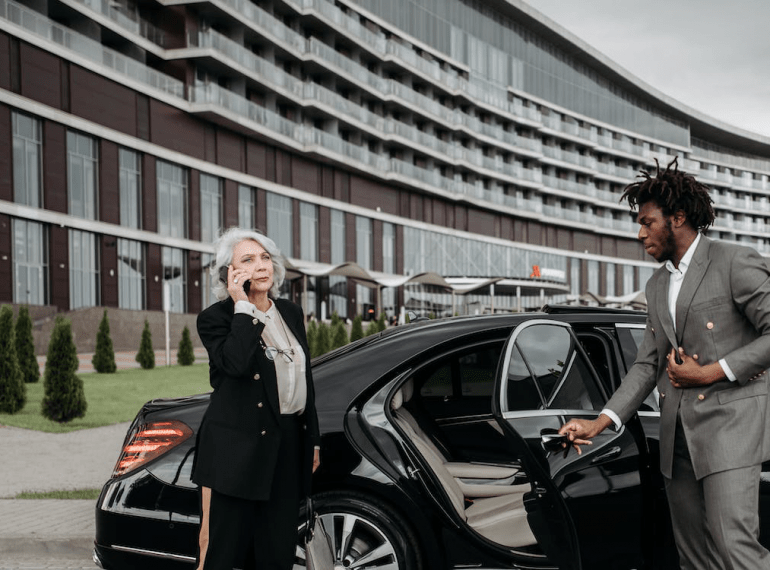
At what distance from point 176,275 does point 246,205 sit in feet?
21.0

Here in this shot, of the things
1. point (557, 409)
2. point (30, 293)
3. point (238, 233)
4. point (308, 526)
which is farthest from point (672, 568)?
point (30, 293)

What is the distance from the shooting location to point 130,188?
119 ft

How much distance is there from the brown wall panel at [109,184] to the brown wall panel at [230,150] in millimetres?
6761

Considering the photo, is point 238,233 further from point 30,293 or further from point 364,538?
point 30,293

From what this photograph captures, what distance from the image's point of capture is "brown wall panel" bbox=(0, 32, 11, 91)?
29.4 metres

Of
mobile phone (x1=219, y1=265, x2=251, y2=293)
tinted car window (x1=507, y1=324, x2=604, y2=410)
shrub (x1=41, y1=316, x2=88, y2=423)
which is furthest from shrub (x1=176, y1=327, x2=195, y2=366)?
mobile phone (x1=219, y1=265, x2=251, y2=293)

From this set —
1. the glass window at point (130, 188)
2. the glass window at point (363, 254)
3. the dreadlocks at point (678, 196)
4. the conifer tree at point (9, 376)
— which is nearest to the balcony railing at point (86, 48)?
the glass window at point (130, 188)

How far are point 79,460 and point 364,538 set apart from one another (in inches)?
240

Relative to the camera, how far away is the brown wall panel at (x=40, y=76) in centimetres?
3056

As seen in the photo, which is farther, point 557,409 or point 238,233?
point 557,409

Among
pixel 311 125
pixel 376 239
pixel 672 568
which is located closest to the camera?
pixel 672 568

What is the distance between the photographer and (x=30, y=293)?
103 ft

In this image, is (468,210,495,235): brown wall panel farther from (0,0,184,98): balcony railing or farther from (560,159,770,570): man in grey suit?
(560,159,770,570): man in grey suit

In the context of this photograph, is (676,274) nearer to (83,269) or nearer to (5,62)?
(5,62)
